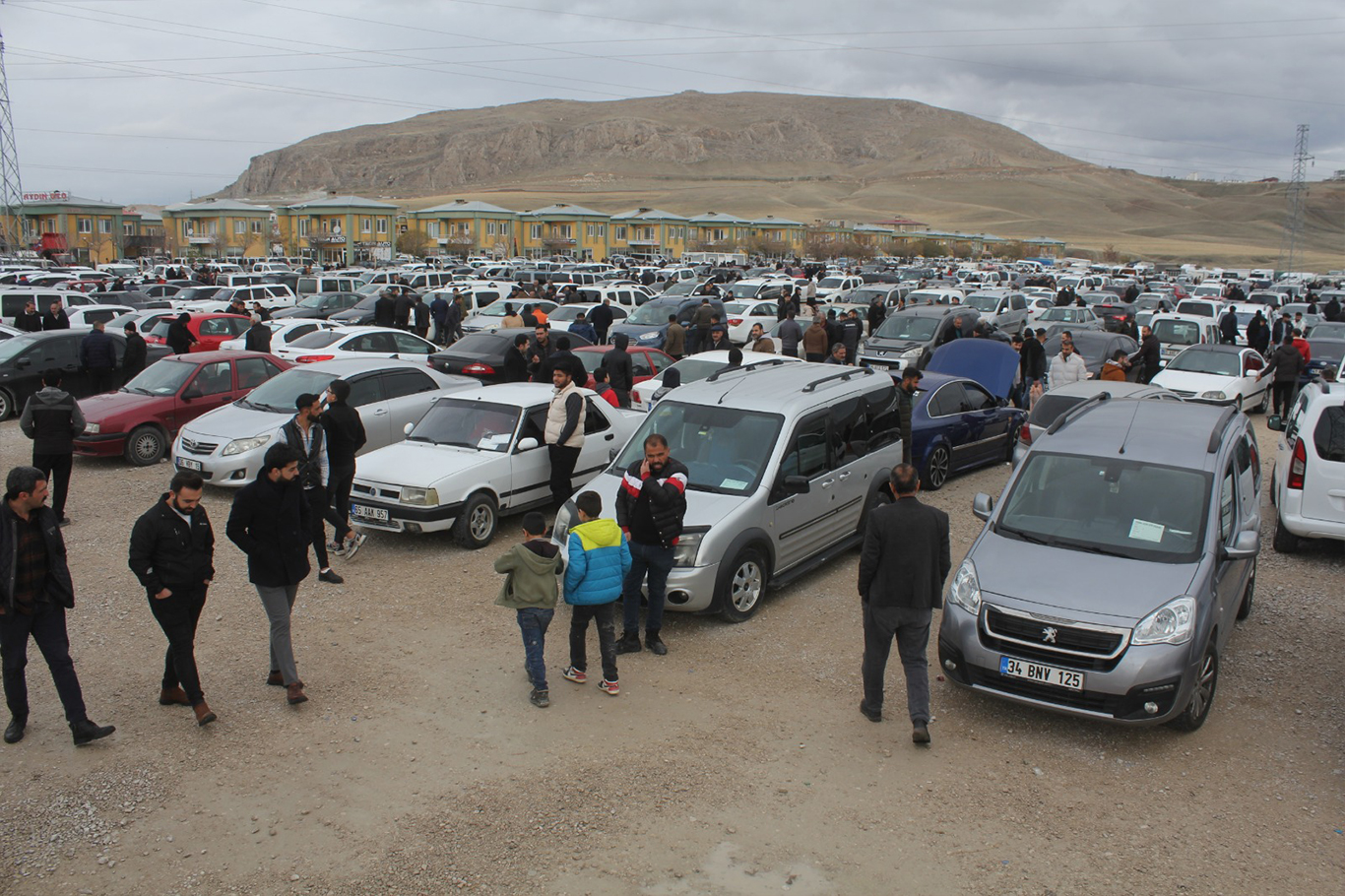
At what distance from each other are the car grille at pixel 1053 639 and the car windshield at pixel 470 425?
18.1 feet

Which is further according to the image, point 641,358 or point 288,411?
point 641,358

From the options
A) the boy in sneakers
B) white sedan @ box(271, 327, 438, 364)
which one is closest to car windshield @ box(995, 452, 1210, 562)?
the boy in sneakers

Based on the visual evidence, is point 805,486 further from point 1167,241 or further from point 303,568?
point 1167,241

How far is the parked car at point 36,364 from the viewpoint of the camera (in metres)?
15.7

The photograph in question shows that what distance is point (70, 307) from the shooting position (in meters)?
23.6

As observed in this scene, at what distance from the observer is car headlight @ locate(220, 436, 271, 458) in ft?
36.3

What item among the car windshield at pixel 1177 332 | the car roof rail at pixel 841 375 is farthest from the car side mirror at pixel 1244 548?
the car windshield at pixel 1177 332

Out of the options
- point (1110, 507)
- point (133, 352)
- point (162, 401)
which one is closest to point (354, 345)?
point (133, 352)

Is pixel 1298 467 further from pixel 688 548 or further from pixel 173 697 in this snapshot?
pixel 173 697

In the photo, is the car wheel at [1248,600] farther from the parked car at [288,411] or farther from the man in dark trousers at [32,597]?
the parked car at [288,411]

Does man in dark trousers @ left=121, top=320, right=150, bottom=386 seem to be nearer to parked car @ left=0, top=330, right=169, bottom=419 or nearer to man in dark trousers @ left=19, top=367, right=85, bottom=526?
parked car @ left=0, top=330, right=169, bottom=419

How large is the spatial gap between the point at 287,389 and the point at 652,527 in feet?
22.7

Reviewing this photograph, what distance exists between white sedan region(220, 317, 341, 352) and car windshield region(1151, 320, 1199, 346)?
18446 millimetres

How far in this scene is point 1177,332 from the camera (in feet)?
75.2
